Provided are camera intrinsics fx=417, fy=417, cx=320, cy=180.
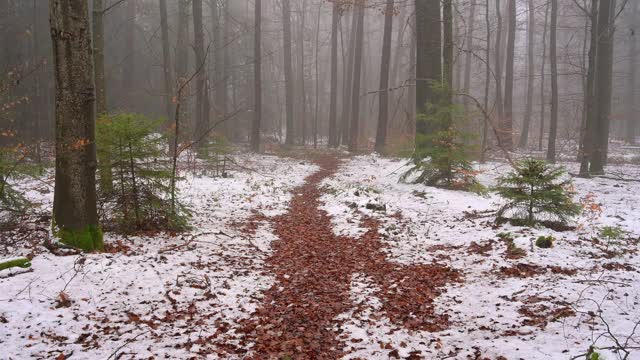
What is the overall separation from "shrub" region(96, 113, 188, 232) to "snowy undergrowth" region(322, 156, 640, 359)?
3.83 metres

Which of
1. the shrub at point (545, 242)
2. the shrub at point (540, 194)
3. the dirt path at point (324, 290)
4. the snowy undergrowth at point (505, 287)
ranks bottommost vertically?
the dirt path at point (324, 290)

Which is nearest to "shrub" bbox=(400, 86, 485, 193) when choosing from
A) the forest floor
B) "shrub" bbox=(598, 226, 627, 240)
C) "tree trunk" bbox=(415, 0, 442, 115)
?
"tree trunk" bbox=(415, 0, 442, 115)

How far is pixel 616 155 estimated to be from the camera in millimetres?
24531

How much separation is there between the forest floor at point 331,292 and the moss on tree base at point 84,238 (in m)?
0.29

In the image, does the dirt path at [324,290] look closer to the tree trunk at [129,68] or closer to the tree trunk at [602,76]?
the tree trunk at [602,76]

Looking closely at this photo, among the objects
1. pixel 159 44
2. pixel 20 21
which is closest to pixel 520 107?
pixel 159 44

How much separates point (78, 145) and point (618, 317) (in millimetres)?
6742

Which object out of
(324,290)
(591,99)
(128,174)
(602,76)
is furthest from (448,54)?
(128,174)

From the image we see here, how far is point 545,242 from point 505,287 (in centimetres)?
155

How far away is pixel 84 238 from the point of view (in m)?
5.98

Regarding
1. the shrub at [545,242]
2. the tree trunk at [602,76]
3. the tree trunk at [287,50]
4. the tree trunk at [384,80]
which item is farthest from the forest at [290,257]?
the tree trunk at [287,50]

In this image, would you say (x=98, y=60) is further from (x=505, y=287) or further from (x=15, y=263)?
(x=505, y=287)

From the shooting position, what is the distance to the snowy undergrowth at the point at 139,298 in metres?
4.22

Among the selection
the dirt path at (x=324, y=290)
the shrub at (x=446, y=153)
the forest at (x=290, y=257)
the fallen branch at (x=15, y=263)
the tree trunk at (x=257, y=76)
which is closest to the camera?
the forest at (x=290, y=257)
